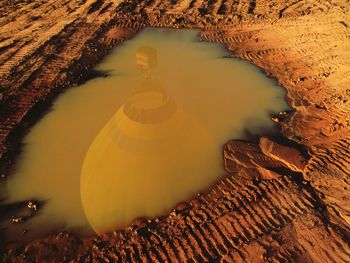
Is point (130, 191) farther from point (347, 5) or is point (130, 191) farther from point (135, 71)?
point (347, 5)

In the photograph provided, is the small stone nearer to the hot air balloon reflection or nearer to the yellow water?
the yellow water

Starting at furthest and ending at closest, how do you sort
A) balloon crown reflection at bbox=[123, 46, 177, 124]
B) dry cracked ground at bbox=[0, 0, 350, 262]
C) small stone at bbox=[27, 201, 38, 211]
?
balloon crown reflection at bbox=[123, 46, 177, 124] → small stone at bbox=[27, 201, 38, 211] → dry cracked ground at bbox=[0, 0, 350, 262]

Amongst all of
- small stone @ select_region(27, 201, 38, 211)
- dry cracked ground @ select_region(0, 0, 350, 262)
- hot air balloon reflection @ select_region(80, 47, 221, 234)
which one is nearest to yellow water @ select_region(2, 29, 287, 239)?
hot air balloon reflection @ select_region(80, 47, 221, 234)

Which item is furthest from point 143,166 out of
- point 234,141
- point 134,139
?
point 234,141

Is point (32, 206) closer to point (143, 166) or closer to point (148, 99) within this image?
point (143, 166)

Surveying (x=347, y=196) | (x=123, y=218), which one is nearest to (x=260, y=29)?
(x=347, y=196)

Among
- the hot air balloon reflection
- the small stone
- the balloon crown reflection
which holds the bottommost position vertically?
the small stone

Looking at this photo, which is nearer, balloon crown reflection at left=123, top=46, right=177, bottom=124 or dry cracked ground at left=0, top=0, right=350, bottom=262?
dry cracked ground at left=0, top=0, right=350, bottom=262
